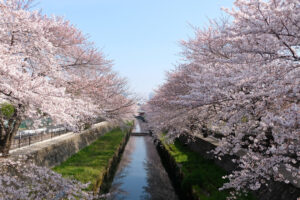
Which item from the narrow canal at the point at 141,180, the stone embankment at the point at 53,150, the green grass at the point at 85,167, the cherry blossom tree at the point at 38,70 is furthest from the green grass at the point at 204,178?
the stone embankment at the point at 53,150

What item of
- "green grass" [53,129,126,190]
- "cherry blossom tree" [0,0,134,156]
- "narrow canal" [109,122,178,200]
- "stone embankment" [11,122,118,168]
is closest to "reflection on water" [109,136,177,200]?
"narrow canal" [109,122,178,200]

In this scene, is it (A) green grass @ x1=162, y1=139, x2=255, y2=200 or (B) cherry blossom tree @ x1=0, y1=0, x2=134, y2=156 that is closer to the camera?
(B) cherry blossom tree @ x1=0, y1=0, x2=134, y2=156

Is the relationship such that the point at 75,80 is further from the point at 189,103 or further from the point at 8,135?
the point at 189,103

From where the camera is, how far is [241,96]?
5133mm

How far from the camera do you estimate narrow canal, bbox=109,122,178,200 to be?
47.2ft

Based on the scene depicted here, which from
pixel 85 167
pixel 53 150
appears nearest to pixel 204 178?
pixel 85 167

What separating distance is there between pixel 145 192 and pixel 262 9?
12592 millimetres

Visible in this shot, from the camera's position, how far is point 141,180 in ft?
57.9

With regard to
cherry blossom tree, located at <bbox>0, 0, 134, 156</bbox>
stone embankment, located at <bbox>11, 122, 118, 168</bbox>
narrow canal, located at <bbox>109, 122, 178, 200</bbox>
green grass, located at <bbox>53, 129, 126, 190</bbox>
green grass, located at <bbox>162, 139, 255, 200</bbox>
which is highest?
cherry blossom tree, located at <bbox>0, 0, 134, 156</bbox>

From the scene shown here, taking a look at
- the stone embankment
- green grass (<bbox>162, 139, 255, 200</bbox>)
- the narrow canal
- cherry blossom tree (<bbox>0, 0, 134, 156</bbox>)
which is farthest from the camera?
the narrow canal

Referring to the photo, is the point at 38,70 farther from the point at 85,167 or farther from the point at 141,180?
the point at 141,180

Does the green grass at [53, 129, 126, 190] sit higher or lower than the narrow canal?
higher

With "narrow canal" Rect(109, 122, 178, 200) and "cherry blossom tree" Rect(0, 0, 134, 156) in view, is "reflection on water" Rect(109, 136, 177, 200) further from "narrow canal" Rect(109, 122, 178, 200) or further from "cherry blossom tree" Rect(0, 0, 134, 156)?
"cherry blossom tree" Rect(0, 0, 134, 156)

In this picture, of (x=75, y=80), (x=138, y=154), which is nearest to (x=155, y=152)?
(x=138, y=154)
